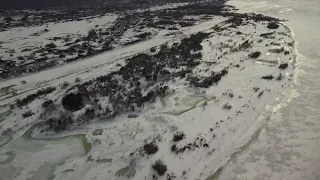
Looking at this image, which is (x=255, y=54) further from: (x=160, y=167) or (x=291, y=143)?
(x=160, y=167)

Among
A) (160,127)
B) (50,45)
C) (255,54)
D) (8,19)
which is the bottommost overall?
(8,19)

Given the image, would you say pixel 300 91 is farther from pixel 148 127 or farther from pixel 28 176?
pixel 28 176

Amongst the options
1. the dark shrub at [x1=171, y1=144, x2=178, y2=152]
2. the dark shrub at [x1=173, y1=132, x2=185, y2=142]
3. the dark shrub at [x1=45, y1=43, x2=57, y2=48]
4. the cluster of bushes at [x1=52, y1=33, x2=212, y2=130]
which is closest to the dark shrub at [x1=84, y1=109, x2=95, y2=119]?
the cluster of bushes at [x1=52, y1=33, x2=212, y2=130]

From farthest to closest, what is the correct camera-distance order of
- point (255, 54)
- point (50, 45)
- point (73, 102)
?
point (50, 45) < point (255, 54) < point (73, 102)

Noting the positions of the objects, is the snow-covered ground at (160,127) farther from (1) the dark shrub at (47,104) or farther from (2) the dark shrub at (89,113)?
(2) the dark shrub at (89,113)

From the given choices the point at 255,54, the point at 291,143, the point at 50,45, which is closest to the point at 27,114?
the point at 291,143

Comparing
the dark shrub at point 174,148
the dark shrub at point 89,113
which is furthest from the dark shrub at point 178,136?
the dark shrub at point 89,113

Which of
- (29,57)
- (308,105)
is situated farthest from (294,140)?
(29,57)
